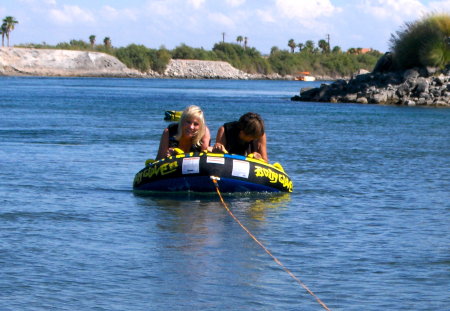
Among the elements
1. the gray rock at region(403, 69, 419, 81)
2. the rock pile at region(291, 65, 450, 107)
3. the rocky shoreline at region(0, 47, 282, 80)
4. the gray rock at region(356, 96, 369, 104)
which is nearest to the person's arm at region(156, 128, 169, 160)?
the rock pile at region(291, 65, 450, 107)

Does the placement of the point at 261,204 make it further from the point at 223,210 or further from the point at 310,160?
the point at 310,160

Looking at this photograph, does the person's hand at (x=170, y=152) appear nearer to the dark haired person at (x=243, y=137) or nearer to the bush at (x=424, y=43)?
the dark haired person at (x=243, y=137)

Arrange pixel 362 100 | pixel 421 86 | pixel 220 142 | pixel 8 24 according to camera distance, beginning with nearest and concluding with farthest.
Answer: pixel 220 142 → pixel 421 86 → pixel 362 100 → pixel 8 24

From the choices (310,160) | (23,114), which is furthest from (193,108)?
(23,114)

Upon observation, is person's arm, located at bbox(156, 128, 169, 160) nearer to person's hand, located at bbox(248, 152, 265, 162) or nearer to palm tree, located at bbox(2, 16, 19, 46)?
person's hand, located at bbox(248, 152, 265, 162)

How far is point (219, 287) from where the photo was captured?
26.5 ft

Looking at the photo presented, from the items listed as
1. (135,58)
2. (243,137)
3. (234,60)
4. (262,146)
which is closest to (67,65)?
(135,58)

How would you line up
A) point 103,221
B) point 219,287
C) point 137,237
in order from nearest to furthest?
1. point 219,287
2. point 137,237
3. point 103,221

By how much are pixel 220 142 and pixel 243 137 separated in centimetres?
47

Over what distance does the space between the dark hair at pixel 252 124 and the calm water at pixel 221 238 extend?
1036 mm

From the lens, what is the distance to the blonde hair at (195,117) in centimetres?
1212

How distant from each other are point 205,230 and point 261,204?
2360 millimetres

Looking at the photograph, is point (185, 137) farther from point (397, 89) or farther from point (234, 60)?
point (234, 60)

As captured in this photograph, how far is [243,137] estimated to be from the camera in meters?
12.9
